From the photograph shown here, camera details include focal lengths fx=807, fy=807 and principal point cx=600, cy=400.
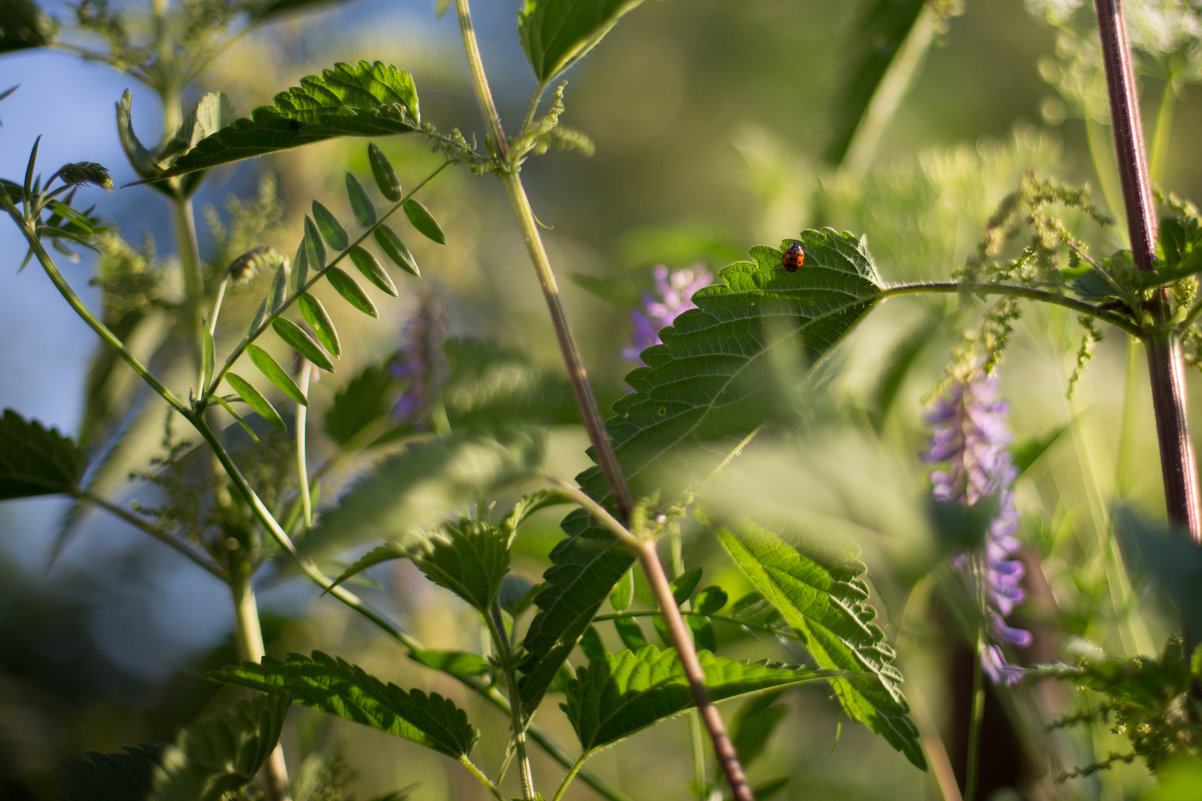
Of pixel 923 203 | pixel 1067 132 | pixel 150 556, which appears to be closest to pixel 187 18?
pixel 923 203

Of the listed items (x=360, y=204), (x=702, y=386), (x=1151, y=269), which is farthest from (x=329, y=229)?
(x=1151, y=269)

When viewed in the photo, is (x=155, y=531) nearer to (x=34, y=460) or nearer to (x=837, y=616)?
(x=34, y=460)

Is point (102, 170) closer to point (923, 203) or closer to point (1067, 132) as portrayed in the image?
point (923, 203)

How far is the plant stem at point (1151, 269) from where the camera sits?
0.21 metres

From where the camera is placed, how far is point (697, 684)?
19 cm

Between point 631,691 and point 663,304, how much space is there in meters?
0.19

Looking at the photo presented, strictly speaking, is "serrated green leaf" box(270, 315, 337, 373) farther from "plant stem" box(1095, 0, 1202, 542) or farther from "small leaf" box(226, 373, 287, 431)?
"plant stem" box(1095, 0, 1202, 542)

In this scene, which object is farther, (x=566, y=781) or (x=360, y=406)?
(x=360, y=406)

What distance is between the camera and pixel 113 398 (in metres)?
0.35

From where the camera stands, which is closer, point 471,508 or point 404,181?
point 471,508

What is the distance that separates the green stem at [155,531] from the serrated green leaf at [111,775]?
0.21 ft

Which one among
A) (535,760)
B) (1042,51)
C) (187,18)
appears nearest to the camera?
(187,18)

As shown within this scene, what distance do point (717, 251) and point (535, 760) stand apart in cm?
54

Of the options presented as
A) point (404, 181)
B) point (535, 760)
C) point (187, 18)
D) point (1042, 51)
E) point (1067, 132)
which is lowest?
point (535, 760)
